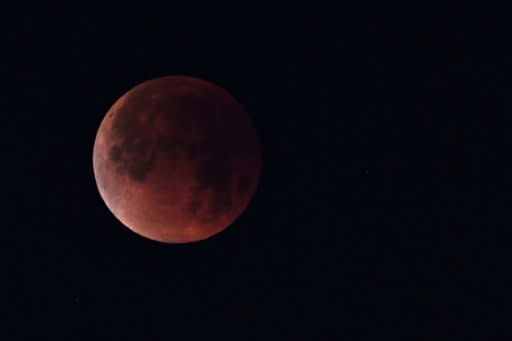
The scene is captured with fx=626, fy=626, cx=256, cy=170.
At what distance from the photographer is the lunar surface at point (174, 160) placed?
6.62m

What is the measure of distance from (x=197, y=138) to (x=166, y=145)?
13.2 inches

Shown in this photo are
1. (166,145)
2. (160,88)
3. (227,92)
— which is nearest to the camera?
(166,145)

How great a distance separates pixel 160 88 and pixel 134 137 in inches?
28.5

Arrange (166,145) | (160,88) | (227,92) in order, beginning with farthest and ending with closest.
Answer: (227,92)
(160,88)
(166,145)

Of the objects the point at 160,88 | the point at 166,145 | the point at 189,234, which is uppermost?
the point at 160,88

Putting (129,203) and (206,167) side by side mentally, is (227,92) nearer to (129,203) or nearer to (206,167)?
(206,167)

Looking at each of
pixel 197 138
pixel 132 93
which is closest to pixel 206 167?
pixel 197 138

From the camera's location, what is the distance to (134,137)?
264 inches

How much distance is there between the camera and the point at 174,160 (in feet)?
21.6

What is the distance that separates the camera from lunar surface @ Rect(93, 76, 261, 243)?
662 cm

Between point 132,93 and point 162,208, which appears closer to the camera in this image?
point 162,208

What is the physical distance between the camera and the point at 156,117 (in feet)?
22.0

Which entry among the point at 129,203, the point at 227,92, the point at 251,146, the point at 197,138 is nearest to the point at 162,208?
the point at 129,203

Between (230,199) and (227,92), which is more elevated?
(227,92)
